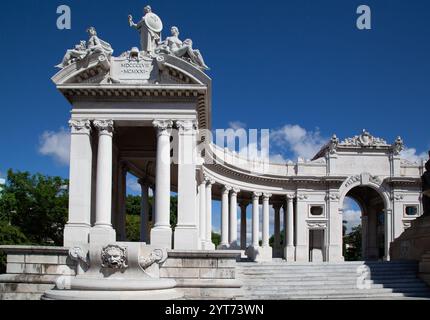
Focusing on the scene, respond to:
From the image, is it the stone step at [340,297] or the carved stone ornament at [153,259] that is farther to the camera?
the stone step at [340,297]

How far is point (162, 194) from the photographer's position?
29.5 meters

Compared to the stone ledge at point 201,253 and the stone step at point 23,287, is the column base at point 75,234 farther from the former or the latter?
the stone ledge at point 201,253

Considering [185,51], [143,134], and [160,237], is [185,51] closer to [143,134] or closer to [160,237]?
[143,134]

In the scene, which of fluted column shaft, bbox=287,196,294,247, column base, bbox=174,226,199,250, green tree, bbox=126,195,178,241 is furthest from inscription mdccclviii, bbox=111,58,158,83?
green tree, bbox=126,195,178,241

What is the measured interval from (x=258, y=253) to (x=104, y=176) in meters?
32.9

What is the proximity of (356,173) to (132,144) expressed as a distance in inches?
1424

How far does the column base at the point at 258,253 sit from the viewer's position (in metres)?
57.9

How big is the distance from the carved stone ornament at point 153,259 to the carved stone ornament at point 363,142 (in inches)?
1726

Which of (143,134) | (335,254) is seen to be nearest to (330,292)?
(143,134)

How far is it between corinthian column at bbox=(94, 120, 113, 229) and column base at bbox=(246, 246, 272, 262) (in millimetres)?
29994

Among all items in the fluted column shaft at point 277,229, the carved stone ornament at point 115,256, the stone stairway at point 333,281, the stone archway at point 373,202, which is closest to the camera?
the carved stone ornament at point 115,256

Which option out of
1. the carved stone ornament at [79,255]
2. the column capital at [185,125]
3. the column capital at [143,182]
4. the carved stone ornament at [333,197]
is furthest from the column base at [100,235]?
Answer: the carved stone ornament at [333,197]

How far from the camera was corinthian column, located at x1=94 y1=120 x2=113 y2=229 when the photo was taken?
2934 cm
